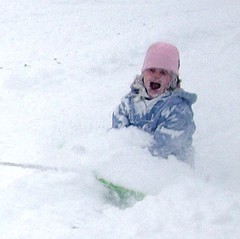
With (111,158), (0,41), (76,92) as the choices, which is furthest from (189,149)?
(0,41)

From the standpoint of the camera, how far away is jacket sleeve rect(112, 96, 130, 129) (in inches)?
166

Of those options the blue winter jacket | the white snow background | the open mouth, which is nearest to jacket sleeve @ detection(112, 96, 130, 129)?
the blue winter jacket

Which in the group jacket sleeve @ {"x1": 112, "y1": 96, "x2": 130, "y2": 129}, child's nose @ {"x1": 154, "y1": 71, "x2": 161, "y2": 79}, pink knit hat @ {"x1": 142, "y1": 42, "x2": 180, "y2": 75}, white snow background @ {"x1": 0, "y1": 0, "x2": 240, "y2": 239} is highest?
pink knit hat @ {"x1": 142, "y1": 42, "x2": 180, "y2": 75}

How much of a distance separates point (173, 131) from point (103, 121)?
1153 millimetres

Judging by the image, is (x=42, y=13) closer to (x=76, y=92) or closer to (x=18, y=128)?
(x=76, y=92)

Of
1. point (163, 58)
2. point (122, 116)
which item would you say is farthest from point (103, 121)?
point (163, 58)

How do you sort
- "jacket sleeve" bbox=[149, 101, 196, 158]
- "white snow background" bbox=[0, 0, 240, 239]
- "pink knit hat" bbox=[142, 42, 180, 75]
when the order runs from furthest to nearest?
"pink knit hat" bbox=[142, 42, 180, 75], "jacket sleeve" bbox=[149, 101, 196, 158], "white snow background" bbox=[0, 0, 240, 239]

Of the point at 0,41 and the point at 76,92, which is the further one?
the point at 0,41

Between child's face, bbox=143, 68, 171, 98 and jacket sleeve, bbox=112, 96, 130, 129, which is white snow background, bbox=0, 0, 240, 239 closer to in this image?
jacket sleeve, bbox=112, 96, 130, 129

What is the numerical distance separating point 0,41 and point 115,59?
1344mm

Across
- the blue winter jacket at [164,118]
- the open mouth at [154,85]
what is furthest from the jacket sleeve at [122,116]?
the open mouth at [154,85]

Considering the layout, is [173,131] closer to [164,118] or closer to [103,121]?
[164,118]

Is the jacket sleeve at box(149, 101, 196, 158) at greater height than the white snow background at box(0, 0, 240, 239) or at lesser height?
greater

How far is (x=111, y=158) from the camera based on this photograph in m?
3.86
